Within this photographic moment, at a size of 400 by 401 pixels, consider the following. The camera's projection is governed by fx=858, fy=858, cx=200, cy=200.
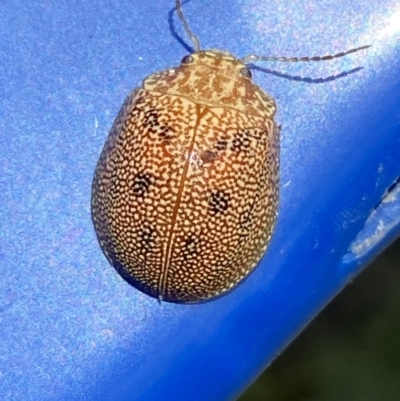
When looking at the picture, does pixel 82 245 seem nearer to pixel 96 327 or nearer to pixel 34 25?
pixel 96 327

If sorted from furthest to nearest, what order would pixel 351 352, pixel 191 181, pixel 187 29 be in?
pixel 351 352 < pixel 187 29 < pixel 191 181

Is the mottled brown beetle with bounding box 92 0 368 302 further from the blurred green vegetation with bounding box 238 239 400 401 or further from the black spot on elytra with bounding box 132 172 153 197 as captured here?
the blurred green vegetation with bounding box 238 239 400 401

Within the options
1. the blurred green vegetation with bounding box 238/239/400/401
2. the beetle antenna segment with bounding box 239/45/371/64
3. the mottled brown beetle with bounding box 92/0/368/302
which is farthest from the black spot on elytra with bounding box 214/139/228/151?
the blurred green vegetation with bounding box 238/239/400/401

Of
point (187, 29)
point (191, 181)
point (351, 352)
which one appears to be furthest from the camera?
point (351, 352)

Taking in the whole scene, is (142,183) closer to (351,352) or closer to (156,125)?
(156,125)

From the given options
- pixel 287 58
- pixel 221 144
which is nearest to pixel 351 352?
pixel 287 58

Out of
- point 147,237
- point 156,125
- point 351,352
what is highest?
point 156,125
